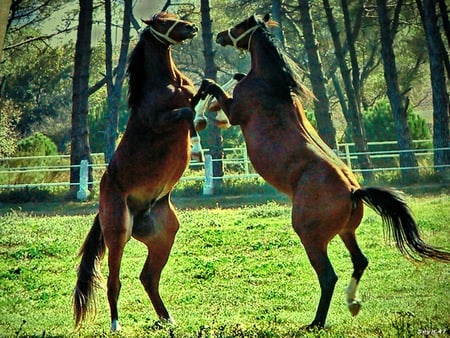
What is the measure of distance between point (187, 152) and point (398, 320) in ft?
6.18

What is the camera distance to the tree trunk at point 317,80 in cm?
1136

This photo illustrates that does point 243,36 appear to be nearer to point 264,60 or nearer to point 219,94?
point 264,60

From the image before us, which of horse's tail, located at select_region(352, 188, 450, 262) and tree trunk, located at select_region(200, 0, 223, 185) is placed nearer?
horse's tail, located at select_region(352, 188, 450, 262)

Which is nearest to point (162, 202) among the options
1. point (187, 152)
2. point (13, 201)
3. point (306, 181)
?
point (187, 152)

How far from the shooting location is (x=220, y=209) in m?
10.6

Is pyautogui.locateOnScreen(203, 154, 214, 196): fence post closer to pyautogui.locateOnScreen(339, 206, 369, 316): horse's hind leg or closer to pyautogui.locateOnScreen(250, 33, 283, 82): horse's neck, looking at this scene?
pyautogui.locateOnScreen(250, 33, 283, 82): horse's neck

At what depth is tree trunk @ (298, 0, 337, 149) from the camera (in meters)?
11.4

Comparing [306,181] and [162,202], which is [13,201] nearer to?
[162,202]

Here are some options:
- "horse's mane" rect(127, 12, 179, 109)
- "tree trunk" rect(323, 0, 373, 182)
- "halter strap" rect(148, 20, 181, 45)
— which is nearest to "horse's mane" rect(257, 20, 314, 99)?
"halter strap" rect(148, 20, 181, 45)

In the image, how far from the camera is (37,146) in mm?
12344

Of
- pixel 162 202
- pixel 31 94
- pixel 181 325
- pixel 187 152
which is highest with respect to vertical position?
pixel 31 94

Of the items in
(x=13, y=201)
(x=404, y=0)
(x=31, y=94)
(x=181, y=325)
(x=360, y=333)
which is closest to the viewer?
(x=360, y=333)

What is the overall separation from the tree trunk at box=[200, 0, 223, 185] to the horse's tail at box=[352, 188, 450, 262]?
197 inches

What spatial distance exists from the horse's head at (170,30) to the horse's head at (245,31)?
0.90 ft
